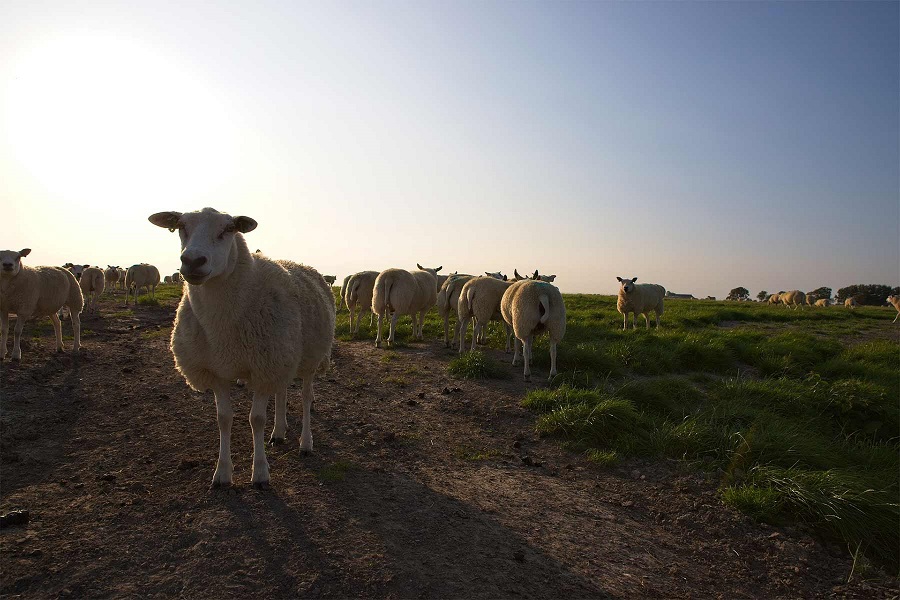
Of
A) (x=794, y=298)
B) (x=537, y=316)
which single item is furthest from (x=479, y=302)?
(x=794, y=298)

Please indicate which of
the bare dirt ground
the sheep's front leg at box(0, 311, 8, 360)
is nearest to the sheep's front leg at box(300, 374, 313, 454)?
the bare dirt ground

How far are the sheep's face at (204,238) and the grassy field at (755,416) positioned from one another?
4.30m

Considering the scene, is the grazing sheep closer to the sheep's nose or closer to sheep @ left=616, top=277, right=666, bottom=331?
sheep @ left=616, top=277, right=666, bottom=331

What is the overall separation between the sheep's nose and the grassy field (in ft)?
14.7

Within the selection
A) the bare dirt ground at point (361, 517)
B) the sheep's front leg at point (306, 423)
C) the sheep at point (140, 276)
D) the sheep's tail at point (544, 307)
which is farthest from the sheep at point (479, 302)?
the sheep at point (140, 276)

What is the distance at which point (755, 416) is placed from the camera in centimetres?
705

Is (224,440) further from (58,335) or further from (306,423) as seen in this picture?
(58,335)

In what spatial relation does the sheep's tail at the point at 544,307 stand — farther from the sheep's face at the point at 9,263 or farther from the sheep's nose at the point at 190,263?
the sheep's face at the point at 9,263

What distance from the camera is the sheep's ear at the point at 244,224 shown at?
4.53 meters

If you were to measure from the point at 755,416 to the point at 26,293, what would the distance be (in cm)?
1221

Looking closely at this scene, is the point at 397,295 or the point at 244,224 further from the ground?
the point at 244,224

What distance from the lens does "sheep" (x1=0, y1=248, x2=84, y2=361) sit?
8.88m

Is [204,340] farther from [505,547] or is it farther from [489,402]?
[489,402]

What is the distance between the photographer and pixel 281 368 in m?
4.58
